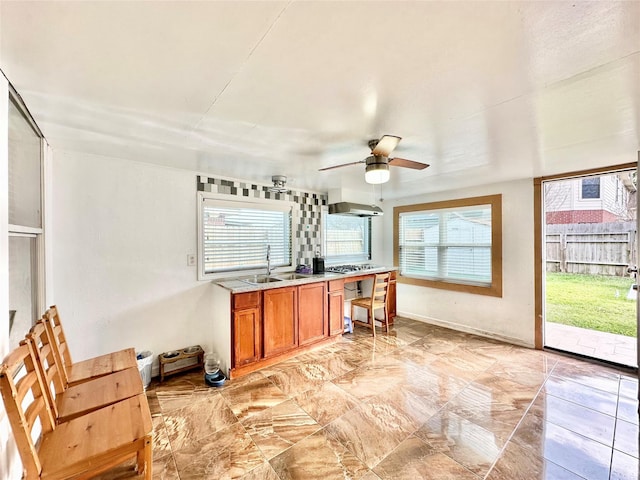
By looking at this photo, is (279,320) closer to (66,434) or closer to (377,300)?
(377,300)

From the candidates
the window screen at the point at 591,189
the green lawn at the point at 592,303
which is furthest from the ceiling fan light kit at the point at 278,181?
the window screen at the point at 591,189

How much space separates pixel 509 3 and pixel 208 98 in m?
1.42

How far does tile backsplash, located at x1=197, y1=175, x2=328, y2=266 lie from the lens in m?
3.41

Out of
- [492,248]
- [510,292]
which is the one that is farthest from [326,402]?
[492,248]

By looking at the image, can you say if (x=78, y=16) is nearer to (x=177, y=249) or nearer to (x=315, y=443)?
(x=177, y=249)

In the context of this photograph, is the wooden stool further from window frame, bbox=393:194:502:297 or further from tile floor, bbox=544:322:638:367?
tile floor, bbox=544:322:638:367

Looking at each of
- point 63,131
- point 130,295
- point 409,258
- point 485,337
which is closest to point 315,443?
point 130,295

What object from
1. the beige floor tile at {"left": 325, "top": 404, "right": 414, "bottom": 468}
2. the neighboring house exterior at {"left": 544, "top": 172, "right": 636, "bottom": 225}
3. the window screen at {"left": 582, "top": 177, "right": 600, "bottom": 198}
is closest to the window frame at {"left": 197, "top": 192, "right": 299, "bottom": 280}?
the beige floor tile at {"left": 325, "top": 404, "right": 414, "bottom": 468}

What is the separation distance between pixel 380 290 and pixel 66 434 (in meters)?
3.42

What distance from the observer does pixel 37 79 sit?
1.31 meters

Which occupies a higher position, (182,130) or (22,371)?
(182,130)

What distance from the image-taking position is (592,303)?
15.1 ft

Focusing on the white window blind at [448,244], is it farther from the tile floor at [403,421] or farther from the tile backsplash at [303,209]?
Answer: the tile backsplash at [303,209]

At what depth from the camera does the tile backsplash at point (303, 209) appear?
3412 millimetres
